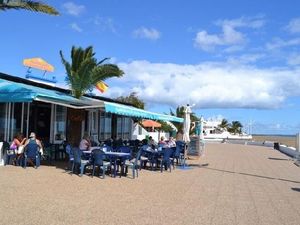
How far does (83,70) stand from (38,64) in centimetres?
729

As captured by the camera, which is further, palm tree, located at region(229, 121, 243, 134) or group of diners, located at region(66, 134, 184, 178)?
palm tree, located at region(229, 121, 243, 134)

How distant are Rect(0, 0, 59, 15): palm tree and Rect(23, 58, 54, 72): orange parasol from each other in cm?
1133

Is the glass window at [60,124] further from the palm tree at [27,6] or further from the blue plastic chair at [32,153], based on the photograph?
the palm tree at [27,6]

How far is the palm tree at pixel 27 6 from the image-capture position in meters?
12.5

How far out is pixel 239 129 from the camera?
116m

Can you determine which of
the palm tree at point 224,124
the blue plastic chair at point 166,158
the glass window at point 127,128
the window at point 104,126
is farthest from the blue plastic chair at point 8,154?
the palm tree at point 224,124

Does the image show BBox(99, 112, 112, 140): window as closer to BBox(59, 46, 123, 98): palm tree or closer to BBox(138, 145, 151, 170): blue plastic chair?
BBox(59, 46, 123, 98): palm tree

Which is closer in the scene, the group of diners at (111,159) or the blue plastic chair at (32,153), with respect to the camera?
the group of diners at (111,159)

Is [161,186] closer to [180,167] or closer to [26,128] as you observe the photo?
[180,167]

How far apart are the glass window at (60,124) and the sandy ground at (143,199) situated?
5550 millimetres

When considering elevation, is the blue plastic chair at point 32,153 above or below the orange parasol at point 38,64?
below

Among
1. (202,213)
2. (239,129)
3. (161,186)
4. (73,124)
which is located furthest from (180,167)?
(239,129)

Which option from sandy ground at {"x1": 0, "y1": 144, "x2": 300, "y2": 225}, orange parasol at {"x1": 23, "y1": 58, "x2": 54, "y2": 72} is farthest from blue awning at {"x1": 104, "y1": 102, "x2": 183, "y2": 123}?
orange parasol at {"x1": 23, "y1": 58, "x2": 54, "y2": 72}

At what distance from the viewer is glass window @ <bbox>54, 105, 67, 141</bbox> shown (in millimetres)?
19312
